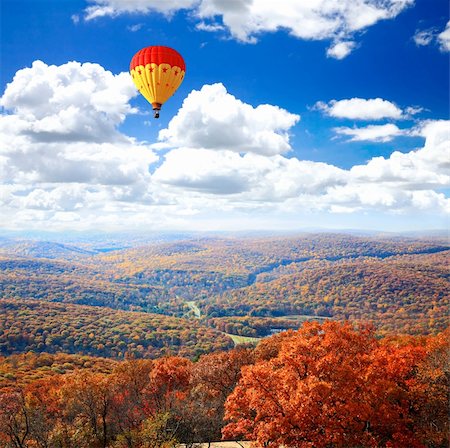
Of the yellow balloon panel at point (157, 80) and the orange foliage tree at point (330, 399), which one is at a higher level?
the yellow balloon panel at point (157, 80)

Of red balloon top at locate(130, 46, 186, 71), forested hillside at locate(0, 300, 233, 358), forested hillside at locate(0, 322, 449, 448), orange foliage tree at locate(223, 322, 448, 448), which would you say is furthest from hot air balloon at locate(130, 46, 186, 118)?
forested hillside at locate(0, 300, 233, 358)

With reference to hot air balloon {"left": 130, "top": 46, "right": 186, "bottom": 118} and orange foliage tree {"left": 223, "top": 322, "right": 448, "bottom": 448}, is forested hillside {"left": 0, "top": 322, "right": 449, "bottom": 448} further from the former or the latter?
hot air balloon {"left": 130, "top": 46, "right": 186, "bottom": 118}

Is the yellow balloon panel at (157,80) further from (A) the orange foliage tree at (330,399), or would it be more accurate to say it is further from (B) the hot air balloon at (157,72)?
(A) the orange foliage tree at (330,399)

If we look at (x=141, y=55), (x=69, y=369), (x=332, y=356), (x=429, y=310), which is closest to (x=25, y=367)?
(x=69, y=369)

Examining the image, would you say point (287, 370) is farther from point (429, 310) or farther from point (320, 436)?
point (429, 310)

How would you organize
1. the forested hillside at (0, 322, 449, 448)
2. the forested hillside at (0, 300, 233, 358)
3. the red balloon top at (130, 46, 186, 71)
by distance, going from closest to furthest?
the forested hillside at (0, 322, 449, 448), the red balloon top at (130, 46, 186, 71), the forested hillside at (0, 300, 233, 358)

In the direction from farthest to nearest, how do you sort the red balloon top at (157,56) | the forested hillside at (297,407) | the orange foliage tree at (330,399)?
the red balloon top at (157,56)
the forested hillside at (297,407)
the orange foliage tree at (330,399)

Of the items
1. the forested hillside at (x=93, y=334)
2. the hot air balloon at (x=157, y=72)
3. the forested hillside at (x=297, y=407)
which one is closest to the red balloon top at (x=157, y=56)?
the hot air balloon at (x=157, y=72)

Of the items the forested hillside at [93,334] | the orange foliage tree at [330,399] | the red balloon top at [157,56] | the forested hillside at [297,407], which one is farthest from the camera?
the forested hillside at [93,334]

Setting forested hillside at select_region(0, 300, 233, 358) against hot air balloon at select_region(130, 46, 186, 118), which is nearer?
hot air balloon at select_region(130, 46, 186, 118)
